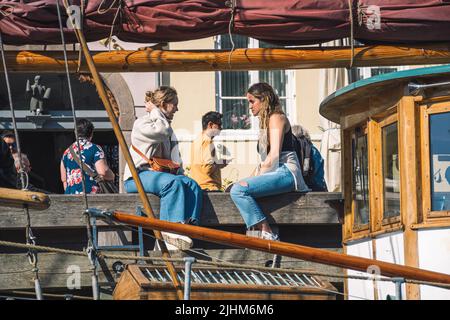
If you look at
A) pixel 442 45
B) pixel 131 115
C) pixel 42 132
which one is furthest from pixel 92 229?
pixel 42 132

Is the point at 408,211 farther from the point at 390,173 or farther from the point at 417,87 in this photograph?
the point at 417,87

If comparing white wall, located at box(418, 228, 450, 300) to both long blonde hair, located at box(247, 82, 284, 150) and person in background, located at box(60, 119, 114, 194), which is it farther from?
person in background, located at box(60, 119, 114, 194)

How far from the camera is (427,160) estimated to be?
8008 mm

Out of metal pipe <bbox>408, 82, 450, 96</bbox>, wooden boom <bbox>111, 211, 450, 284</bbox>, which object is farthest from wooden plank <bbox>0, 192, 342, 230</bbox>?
wooden boom <bbox>111, 211, 450, 284</bbox>

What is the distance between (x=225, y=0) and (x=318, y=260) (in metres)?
2.15

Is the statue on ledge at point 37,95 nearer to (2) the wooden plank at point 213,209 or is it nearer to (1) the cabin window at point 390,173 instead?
(2) the wooden plank at point 213,209

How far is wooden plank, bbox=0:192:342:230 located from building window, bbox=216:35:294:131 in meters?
7.81

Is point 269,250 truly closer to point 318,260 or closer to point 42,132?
point 318,260

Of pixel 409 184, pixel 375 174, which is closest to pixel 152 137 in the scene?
pixel 375 174

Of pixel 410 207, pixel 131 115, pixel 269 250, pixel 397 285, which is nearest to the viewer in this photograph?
pixel 397 285

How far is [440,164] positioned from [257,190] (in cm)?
133

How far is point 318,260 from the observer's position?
736cm

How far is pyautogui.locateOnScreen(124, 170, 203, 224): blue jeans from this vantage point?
8547 millimetres
